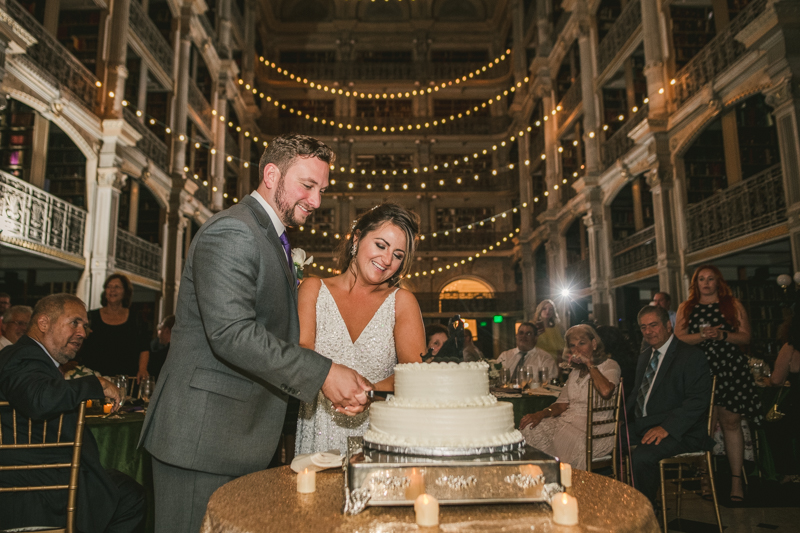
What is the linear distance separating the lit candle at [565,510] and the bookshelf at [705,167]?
11.2 metres

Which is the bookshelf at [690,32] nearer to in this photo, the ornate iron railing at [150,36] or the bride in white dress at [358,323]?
the bride in white dress at [358,323]

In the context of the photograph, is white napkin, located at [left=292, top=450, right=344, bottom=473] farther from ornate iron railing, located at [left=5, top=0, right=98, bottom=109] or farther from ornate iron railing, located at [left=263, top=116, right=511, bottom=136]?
ornate iron railing, located at [left=263, top=116, right=511, bottom=136]

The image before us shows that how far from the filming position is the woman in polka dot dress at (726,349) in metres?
4.83

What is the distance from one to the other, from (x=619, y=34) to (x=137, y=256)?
469 inches

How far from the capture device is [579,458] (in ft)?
12.7

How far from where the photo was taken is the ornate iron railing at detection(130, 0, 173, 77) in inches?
447

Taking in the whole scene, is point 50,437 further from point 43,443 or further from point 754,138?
point 754,138

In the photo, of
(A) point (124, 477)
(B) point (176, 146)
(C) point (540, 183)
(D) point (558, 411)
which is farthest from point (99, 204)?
(C) point (540, 183)

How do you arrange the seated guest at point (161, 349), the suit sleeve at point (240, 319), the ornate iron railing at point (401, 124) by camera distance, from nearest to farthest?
1. the suit sleeve at point (240, 319)
2. the seated guest at point (161, 349)
3. the ornate iron railing at point (401, 124)

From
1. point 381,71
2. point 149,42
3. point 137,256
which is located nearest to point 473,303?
point 381,71

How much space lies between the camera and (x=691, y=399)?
375 centimetres

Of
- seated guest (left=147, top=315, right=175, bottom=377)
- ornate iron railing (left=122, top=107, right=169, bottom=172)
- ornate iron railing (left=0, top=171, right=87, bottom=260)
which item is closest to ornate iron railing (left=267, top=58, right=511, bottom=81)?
ornate iron railing (left=122, top=107, right=169, bottom=172)

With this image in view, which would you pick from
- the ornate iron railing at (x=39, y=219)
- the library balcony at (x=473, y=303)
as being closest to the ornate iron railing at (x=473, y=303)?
the library balcony at (x=473, y=303)

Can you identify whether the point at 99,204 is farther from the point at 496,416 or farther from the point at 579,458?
the point at 496,416
